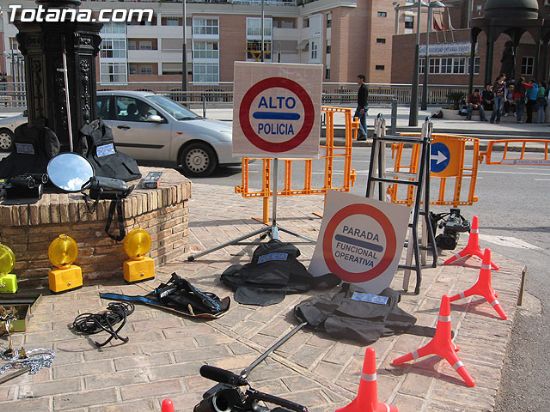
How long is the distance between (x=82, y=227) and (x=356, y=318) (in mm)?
2460

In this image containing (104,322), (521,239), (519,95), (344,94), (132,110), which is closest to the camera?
(104,322)

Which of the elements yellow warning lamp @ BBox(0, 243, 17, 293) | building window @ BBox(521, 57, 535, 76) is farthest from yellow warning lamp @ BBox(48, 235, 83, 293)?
building window @ BBox(521, 57, 535, 76)

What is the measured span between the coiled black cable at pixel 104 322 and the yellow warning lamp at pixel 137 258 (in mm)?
725

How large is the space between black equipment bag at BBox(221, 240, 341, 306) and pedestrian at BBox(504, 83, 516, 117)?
25.2m

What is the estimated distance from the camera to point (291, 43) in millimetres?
82938

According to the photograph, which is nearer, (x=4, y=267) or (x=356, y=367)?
(x=356, y=367)

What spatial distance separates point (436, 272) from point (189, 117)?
8.06 metres

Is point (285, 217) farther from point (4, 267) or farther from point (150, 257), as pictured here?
point (4, 267)

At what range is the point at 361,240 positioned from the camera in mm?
5355

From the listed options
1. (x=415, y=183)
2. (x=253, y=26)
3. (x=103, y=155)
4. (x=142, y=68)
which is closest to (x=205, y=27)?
(x=253, y=26)

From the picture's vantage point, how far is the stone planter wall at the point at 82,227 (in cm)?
499

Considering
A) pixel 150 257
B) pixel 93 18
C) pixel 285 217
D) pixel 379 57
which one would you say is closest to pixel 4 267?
pixel 150 257

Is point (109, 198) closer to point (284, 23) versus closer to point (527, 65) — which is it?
point (527, 65)

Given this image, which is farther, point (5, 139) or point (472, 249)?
point (5, 139)
